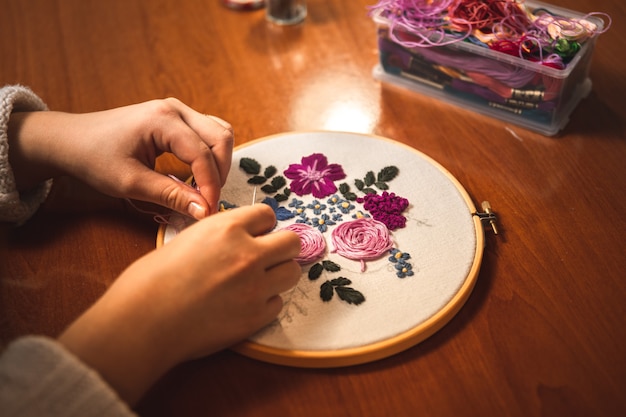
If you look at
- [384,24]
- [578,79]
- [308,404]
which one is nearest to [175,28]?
[384,24]

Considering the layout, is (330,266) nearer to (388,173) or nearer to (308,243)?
(308,243)

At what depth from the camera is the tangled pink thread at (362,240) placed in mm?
774

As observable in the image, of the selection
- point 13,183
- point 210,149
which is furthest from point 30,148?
point 210,149

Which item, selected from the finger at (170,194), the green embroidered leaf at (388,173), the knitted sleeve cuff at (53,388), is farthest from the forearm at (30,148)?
the green embroidered leaf at (388,173)

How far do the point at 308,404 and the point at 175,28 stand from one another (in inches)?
37.3

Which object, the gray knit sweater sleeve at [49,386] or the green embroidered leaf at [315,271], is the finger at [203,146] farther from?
the gray knit sweater sleeve at [49,386]

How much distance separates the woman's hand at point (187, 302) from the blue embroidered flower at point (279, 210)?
0.34 feet

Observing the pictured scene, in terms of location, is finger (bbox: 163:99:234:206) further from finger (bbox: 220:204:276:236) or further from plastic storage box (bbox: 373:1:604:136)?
plastic storage box (bbox: 373:1:604:136)

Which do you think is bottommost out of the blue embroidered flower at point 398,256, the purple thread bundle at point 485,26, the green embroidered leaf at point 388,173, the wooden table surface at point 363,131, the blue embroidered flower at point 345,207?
the wooden table surface at point 363,131

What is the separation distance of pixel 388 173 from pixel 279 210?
0.18 metres

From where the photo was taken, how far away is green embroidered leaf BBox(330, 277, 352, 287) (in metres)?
0.74

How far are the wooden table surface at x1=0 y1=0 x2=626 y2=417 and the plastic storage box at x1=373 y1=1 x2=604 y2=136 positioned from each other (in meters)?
0.02

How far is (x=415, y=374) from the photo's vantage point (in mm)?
668

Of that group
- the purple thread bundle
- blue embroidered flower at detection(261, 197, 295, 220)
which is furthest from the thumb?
the purple thread bundle
